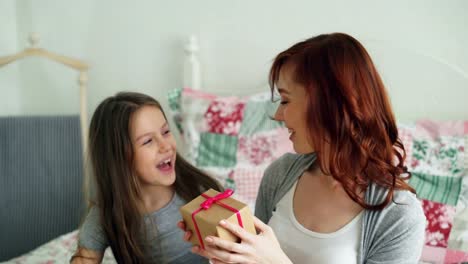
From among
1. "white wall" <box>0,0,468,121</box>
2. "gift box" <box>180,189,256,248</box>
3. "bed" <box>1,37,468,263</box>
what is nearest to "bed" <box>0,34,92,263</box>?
"white wall" <box>0,0,468,121</box>

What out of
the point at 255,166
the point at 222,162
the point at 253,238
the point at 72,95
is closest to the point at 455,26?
the point at 255,166

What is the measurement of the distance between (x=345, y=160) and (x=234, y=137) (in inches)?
31.6

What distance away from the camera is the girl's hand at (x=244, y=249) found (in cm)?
74

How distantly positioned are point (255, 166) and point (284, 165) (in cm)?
52

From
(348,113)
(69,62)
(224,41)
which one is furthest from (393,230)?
(69,62)

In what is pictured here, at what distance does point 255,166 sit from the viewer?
1.61 metres

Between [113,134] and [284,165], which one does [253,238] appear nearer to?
[284,165]

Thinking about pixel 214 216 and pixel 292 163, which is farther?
pixel 292 163

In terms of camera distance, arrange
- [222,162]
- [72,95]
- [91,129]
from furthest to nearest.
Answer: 1. [72,95]
2. [222,162]
3. [91,129]

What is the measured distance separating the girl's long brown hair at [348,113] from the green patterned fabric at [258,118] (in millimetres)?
706

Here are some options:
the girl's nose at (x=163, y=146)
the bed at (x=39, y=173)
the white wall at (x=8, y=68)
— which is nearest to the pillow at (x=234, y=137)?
the girl's nose at (x=163, y=146)

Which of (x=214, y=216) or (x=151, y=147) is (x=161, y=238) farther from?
(x=214, y=216)

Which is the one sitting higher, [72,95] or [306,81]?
[306,81]

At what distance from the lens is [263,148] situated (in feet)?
5.30
